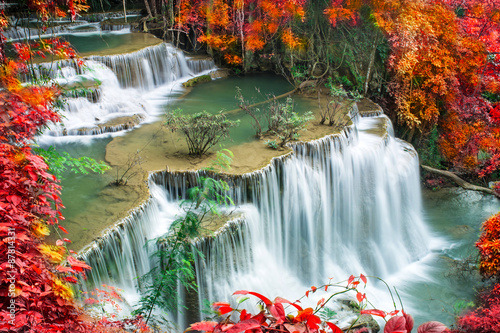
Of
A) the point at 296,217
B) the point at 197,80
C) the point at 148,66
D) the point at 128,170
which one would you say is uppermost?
the point at 148,66

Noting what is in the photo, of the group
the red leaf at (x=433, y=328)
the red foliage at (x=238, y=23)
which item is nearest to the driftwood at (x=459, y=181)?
the red foliage at (x=238, y=23)

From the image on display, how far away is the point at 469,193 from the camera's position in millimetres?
13227

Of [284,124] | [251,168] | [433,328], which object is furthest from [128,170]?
[433,328]

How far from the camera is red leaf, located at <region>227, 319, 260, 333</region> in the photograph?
170 cm

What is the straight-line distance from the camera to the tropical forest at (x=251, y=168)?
4.93 meters

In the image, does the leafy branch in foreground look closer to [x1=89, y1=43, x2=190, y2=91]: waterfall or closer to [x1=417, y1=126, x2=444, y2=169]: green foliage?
[x1=89, y1=43, x2=190, y2=91]: waterfall

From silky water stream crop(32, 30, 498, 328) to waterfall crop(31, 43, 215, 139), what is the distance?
0.04 meters

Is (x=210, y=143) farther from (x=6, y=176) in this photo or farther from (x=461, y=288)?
(x=461, y=288)

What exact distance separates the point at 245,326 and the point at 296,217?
7572mm

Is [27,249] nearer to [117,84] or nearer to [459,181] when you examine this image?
[117,84]

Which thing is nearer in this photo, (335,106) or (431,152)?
(335,106)

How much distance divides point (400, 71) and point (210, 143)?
754 centimetres

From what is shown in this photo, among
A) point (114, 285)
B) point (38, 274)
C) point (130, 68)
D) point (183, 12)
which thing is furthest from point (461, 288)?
point (183, 12)

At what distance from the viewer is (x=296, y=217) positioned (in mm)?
9211
